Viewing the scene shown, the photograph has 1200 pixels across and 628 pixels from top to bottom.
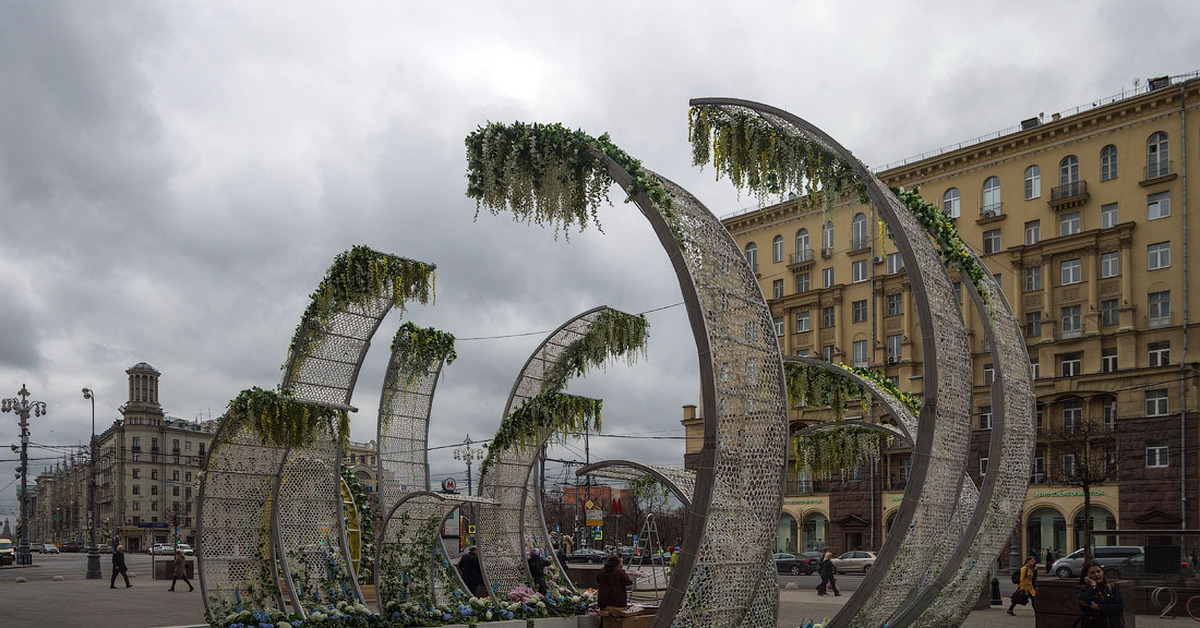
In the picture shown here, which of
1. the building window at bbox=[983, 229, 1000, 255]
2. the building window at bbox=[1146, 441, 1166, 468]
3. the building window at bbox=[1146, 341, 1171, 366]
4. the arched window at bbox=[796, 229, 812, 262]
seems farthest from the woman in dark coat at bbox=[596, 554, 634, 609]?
the arched window at bbox=[796, 229, 812, 262]

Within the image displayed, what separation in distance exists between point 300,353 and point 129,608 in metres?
10.1

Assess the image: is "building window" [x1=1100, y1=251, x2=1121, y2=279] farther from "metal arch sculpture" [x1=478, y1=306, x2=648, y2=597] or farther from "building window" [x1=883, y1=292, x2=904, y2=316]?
"metal arch sculpture" [x1=478, y1=306, x2=648, y2=597]

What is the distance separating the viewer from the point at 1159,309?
1759 inches

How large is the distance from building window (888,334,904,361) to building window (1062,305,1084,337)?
8038 mm

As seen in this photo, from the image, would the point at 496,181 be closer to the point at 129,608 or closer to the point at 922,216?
the point at 922,216

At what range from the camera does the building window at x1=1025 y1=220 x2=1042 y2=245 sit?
4906 centimetres

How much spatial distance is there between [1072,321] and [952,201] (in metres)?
8.43

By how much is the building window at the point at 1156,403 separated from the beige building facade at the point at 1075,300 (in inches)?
1.6

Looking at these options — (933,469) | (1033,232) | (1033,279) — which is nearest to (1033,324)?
(1033,279)

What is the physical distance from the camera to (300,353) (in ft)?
49.5

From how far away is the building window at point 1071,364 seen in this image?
47.1 m

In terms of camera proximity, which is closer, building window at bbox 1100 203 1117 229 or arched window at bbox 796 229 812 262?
building window at bbox 1100 203 1117 229

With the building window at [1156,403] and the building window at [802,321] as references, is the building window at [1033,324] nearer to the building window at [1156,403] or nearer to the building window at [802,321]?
the building window at [1156,403]

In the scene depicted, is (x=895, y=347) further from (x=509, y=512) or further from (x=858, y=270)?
(x=509, y=512)
